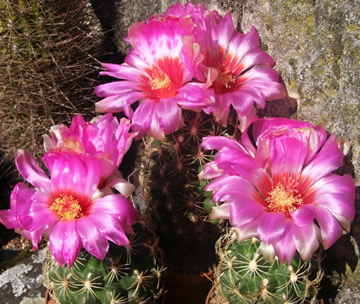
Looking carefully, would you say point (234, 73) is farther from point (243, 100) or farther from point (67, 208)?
point (67, 208)

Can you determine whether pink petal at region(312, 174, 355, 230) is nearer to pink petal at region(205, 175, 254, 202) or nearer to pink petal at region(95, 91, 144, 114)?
pink petal at region(205, 175, 254, 202)

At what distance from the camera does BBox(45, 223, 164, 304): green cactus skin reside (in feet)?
2.87

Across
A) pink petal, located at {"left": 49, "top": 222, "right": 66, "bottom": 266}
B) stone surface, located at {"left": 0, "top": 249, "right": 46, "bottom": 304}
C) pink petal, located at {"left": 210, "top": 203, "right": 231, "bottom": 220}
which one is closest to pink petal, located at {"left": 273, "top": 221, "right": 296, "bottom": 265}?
pink petal, located at {"left": 210, "top": 203, "right": 231, "bottom": 220}

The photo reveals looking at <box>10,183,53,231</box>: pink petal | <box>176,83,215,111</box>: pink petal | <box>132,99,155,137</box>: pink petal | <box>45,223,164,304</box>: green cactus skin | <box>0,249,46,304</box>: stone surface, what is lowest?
<box>0,249,46,304</box>: stone surface

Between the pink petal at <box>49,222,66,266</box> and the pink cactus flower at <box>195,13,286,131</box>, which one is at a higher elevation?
the pink cactus flower at <box>195,13,286,131</box>

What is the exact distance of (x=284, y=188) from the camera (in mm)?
826

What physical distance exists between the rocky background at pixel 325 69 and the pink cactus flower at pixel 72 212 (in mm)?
430

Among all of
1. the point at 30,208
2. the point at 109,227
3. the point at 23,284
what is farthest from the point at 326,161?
the point at 23,284

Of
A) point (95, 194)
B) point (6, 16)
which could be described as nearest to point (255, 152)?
point (95, 194)

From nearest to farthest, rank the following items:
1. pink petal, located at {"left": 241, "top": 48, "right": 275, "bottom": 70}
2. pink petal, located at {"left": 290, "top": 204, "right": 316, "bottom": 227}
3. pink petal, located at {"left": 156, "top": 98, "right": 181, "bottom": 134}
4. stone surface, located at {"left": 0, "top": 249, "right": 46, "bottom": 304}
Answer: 1. pink petal, located at {"left": 290, "top": 204, "right": 316, "bottom": 227}
2. pink petal, located at {"left": 156, "top": 98, "right": 181, "bottom": 134}
3. pink petal, located at {"left": 241, "top": 48, "right": 275, "bottom": 70}
4. stone surface, located at {"left": 0, "top": 249, "right": 46, "bottom": 304}

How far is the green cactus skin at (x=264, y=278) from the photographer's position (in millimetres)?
850

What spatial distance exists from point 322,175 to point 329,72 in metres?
0.23

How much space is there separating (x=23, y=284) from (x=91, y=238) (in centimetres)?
70

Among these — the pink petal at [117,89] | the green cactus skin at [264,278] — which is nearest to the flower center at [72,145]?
the pink petal at [117,89]
